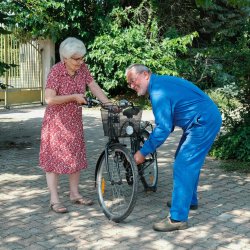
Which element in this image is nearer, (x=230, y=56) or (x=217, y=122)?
(x=217, y=122)

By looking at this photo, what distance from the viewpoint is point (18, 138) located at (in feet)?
31.5

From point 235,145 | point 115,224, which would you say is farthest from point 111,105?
point 235,145

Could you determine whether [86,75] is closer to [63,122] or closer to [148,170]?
[63,122]

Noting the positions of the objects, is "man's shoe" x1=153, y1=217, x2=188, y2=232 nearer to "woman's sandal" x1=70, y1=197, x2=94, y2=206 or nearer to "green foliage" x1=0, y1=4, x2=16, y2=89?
"woman's sandal" x1=70, y1=197, x2=94, y2=206

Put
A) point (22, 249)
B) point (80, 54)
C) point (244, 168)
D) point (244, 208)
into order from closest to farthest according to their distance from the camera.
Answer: point (22, 249) < point (80, 54) < point (244, 208) < point (244, 168)

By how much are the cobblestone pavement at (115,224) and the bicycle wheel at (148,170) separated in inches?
4.5

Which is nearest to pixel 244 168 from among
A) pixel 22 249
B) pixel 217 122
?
pixel 217 122

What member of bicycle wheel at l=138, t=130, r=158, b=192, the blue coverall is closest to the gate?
bicycle wheel at l=138, t=130, r=158, b=192

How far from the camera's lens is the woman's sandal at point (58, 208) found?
193 inches

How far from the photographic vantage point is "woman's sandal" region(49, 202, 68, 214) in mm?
4891

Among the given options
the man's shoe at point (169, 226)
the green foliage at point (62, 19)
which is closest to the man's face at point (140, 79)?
the man's shoe at point (169, 226)

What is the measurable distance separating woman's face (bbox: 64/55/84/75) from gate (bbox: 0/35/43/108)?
1006 centimetres

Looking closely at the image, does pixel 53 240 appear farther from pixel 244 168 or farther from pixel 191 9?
pixel 191 9

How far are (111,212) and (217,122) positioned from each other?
4.74 ft
